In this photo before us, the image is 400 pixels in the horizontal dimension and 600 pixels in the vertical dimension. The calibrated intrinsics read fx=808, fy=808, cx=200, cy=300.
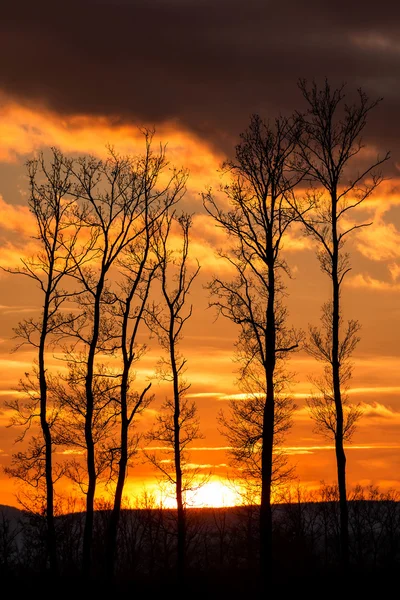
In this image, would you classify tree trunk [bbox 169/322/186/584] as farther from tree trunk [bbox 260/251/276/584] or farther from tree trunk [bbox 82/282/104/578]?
tree trunk [bbox 260/251/276/584]

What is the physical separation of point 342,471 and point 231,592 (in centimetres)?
1124

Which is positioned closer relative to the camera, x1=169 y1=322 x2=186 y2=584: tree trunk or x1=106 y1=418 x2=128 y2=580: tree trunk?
x1=106 y1=418 x2=128 y2=580: tree trunk

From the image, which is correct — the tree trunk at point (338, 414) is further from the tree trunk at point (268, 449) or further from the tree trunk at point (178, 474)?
the tree trunk at point (178, 474)

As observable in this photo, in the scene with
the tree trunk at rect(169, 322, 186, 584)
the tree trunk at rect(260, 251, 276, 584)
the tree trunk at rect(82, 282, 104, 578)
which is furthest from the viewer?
the tree trunk at rect(169, 322, 186, 584)

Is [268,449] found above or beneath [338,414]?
beneath

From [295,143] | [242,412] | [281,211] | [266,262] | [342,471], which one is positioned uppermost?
[295,143]

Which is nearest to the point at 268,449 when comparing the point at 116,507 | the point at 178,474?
the point at 116,507

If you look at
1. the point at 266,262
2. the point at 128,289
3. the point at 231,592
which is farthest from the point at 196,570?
the point at 266,262

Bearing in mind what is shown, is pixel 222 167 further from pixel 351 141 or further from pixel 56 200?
pixel 56 200

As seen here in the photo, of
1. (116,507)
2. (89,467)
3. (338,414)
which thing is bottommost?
(116,507)

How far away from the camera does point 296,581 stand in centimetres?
3528

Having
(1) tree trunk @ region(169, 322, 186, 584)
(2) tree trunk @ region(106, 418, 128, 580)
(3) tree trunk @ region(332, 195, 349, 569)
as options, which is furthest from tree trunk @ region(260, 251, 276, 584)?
(1) tree trunk @ region(169, 322, 186, 584)

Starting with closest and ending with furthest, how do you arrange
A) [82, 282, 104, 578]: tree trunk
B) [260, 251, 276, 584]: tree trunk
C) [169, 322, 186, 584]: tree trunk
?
[260, 251, 276, 584]: tree trunk
[82, 282, 104, 578]: tree trunk
[169, 322, 186, 584]: tree trunk

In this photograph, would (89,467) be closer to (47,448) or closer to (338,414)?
(47,448)
